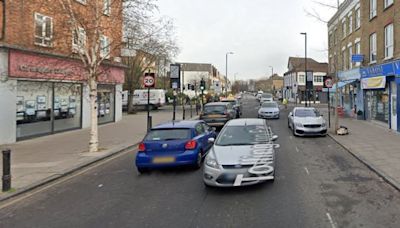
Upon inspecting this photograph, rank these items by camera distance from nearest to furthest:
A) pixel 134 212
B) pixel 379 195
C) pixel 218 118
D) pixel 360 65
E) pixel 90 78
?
pixel 134 212 < pixel 379 195 < pixel 90 78 < pixel 218 118 < pixel 360 65

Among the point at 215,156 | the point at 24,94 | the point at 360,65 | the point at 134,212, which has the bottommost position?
the point at 134,212

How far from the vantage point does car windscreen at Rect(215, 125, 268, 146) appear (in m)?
8.29

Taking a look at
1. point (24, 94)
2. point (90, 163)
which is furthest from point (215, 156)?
point (24, 94)

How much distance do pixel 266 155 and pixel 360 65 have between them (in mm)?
19792

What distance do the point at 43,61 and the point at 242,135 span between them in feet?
39.1

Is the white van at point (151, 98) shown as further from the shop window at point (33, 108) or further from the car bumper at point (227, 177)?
the car bumper at point (227, 177)

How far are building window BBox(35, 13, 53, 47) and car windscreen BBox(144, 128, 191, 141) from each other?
31.5 ft

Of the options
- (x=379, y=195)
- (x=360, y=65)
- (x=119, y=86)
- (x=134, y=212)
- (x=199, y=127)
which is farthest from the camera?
(x=119, y=86)

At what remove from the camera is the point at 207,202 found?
6.61 metres

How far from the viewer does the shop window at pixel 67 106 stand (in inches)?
712

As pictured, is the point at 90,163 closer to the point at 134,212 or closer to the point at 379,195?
the point at 134,212

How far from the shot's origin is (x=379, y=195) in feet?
22.9

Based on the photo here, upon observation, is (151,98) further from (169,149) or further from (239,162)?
(239,162)

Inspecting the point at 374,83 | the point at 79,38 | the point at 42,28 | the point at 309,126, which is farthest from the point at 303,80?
the point at 79,38
